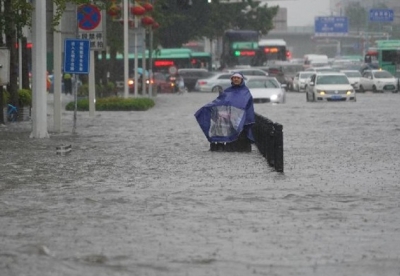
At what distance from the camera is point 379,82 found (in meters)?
82.5

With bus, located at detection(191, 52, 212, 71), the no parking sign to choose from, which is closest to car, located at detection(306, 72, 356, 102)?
the no parking sign

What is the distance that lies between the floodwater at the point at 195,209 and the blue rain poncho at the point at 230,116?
0.47 m

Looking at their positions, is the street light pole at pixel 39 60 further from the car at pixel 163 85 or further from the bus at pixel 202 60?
the bus at pixel 202 60

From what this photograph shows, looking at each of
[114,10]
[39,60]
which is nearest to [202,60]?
[114,10]

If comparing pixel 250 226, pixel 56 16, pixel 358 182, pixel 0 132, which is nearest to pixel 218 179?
pixel 358 182

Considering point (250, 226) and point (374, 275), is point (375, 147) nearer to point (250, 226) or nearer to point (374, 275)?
point (250, 226)

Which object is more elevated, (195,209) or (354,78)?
(195,209)

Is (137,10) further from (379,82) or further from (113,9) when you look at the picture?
(379,82)

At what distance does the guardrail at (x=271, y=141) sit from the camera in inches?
795

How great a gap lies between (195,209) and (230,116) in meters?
10.4

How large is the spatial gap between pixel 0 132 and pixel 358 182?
50.9ft

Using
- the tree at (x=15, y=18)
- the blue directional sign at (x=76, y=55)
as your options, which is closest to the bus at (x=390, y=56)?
the tree at (x=15, y=18)

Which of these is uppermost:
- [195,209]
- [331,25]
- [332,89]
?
[331,25]

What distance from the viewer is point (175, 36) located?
111125 mm
